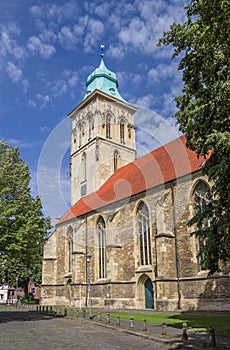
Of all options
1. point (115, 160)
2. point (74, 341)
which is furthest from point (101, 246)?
point (74, 341)

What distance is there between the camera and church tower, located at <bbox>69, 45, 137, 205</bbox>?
4022 centimetres

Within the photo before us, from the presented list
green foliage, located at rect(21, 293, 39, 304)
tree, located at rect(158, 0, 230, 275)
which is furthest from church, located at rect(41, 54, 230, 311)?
green foliage, located at rect(21, 293, 39, 304)

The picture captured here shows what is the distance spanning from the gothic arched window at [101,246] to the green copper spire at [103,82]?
63.8 feet

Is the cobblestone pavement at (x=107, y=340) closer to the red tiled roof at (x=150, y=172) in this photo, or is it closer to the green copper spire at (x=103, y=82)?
the red tiled roof at (x=150, y=172)

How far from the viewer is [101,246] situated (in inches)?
1208

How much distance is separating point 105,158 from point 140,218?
Answer: 1505 centimetres

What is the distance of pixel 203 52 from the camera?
36.0 feet

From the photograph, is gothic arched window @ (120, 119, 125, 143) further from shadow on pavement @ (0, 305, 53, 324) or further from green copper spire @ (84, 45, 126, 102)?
shadow on pavement @ (0, 305, 53, 324)

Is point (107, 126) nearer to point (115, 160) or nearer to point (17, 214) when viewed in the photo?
point (115, 160)

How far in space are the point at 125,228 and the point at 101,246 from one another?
4.57m

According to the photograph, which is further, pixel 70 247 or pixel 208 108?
pixel 70 247

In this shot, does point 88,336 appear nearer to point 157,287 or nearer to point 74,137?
point 157,287

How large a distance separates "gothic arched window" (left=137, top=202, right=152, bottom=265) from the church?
0.07 meters

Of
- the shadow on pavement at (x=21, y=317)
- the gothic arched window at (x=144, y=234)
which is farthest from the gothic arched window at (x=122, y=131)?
the shadow on pavement at (x=21, y=317)
